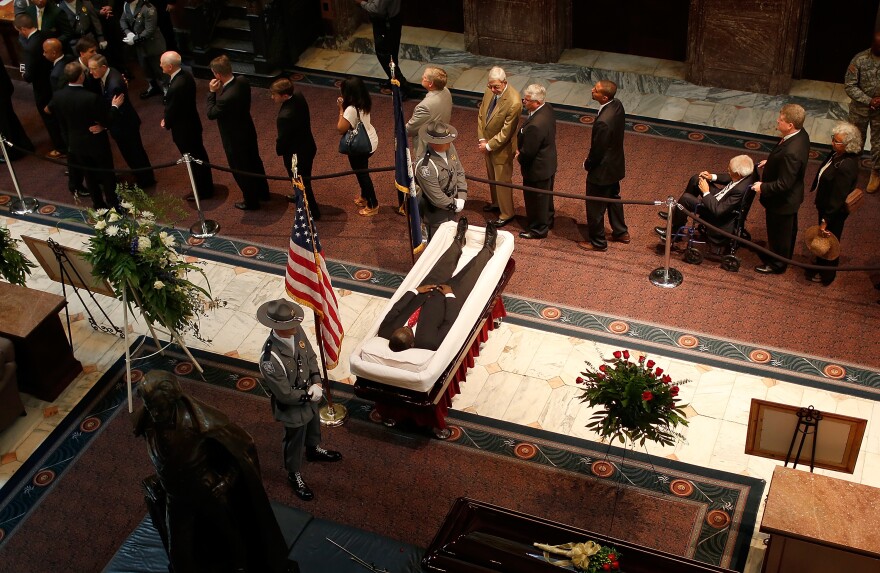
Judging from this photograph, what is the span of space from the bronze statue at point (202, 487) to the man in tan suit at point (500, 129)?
4.01m

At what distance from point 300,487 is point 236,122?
4071mm

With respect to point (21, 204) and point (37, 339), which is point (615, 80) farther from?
point (37, 339)

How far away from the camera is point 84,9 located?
40.0 ft

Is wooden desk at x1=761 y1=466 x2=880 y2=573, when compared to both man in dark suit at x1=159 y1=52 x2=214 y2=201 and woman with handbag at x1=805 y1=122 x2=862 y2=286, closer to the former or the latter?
woman with handbag at x1=805 y1=122 x2=862 y2=286

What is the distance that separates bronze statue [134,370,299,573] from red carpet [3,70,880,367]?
12.9 ft

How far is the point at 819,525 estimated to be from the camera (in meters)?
5.91

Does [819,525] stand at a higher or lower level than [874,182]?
higher

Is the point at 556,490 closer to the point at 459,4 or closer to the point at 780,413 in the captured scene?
the point at 780,413

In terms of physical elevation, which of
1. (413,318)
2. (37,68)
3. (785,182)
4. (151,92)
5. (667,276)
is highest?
(37,68)

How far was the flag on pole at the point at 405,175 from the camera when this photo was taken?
8.51m

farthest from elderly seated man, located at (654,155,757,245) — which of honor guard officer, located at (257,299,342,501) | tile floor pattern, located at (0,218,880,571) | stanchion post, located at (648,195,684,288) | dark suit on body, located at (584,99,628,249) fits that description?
honor guard officer, located at (257,299,342,501)

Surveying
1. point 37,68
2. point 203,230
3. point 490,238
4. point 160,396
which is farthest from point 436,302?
point 37,68

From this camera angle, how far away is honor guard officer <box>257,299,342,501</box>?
6.62 m

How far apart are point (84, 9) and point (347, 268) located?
5260 millimetres
